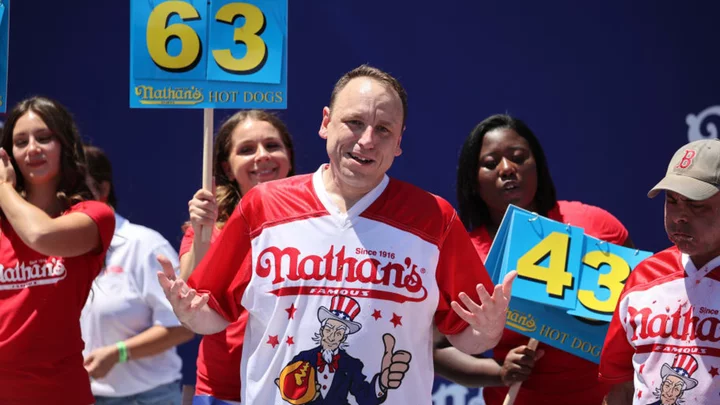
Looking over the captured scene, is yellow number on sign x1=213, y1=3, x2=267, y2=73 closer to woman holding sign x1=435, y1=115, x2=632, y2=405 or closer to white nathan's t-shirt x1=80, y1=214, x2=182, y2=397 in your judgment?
woman holding sign x1=435, y1=115, x2=632, y2=405

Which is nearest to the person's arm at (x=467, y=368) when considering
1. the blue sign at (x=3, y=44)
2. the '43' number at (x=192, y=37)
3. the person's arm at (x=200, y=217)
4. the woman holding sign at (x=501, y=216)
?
the woman holding sign at (x=501, y=216)

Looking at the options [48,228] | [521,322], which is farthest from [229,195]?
[521,322]

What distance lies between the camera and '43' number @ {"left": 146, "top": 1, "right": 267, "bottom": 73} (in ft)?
11.9

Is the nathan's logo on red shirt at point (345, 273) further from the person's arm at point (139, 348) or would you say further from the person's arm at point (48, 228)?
the person's arm at point (139, 348)

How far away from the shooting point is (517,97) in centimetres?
529

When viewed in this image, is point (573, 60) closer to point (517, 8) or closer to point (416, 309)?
point (517, 8)

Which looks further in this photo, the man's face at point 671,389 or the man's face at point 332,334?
the man's face at point 671,389

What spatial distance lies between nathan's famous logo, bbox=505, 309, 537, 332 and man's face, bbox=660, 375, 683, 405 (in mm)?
719

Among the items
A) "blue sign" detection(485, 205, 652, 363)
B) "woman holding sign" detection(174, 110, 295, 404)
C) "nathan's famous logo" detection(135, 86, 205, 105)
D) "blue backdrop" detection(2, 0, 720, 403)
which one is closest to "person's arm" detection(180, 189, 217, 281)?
"woman holding sign" detection(174, 110, 295, 404)

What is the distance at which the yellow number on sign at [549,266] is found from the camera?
12.0 feet

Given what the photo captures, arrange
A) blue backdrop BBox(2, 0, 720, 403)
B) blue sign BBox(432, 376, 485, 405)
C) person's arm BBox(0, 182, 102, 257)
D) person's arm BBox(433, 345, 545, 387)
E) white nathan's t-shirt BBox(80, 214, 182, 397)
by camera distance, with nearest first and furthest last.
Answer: person's arm BBox(0, 182, 102, 257) → person's arm BBox(433, 345, 545, 387) → white nathan's t-shirt BBox(80, 214, 182, 397) → blue backdrop BBox(2, 0, 720, 403) → blue sign BBox(432, 376, 485, 405)

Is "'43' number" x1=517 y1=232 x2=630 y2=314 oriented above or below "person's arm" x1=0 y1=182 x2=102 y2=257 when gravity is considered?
below

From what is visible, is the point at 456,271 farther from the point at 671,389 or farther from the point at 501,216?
the point at 501,216

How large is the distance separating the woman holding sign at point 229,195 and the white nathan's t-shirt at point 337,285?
22.4 inches
